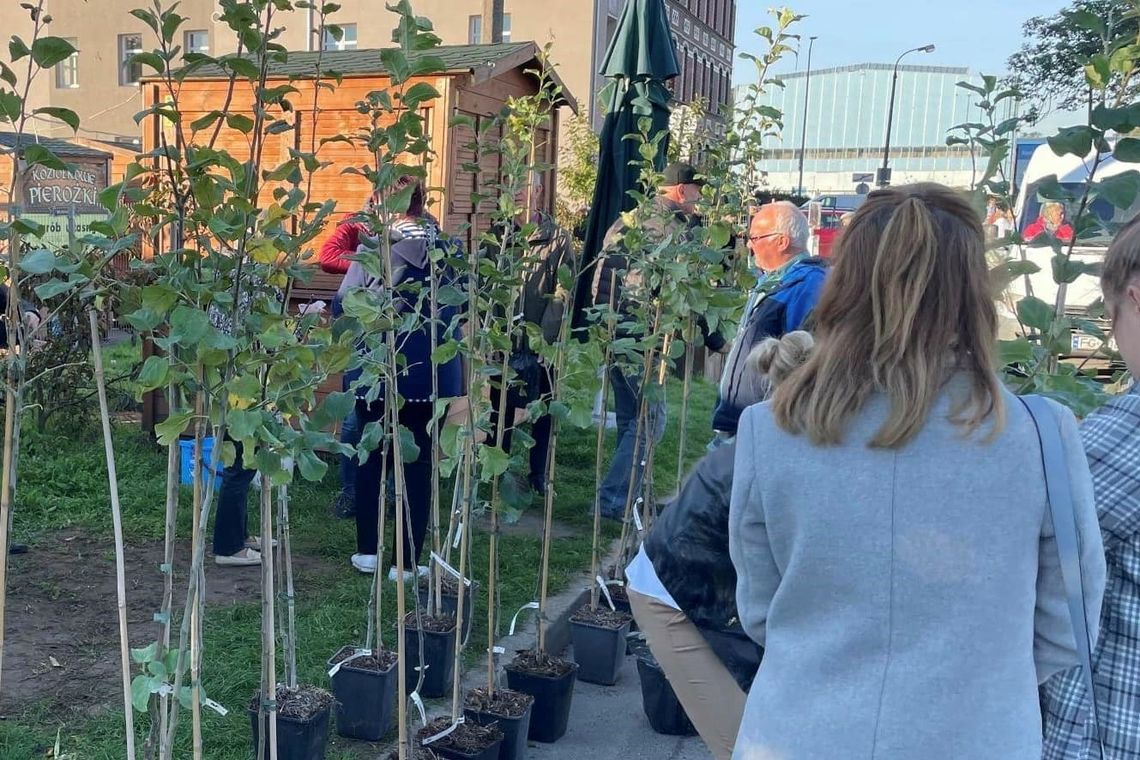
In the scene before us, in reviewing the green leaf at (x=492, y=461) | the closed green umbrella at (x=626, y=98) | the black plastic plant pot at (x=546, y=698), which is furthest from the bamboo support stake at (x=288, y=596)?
the closed green umbrella at (x=626, y=98)

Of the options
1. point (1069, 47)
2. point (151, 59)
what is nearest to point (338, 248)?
point (151, 59)

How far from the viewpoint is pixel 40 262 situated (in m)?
2.04

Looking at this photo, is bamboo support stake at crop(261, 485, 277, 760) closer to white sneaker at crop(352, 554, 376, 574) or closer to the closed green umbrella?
white sneaker at crop(352, 554, 376, 574)

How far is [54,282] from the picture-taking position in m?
2.09

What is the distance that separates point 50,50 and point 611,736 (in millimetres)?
2967

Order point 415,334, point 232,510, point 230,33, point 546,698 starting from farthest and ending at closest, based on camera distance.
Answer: point 230,33, point 232,510, point 415,334, point 546,698

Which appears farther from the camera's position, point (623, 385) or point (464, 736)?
point (623, 385)

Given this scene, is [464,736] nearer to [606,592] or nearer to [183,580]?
[606,592]

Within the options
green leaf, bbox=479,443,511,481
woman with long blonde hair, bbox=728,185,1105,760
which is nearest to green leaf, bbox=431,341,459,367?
green leaf, bbox=479,443,511,481

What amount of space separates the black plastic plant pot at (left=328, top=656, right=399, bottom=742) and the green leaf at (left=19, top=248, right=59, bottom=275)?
1.88m

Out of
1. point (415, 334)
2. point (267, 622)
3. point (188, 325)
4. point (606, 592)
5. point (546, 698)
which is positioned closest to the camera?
point (188, 325)

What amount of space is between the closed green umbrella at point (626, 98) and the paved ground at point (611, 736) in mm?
2704

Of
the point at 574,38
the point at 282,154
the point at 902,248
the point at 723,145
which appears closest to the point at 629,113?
the point at 723,145

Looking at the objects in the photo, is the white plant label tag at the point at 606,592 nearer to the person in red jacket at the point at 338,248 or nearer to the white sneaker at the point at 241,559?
the white sneaker at the point at 241,559
